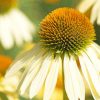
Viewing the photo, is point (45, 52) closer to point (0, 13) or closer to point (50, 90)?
point (50, 90)

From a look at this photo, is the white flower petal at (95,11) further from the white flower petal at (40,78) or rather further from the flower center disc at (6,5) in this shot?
the flower center disc at (6,5)

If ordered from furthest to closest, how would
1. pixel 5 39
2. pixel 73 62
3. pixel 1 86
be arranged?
pixel 5 39
pixel 1 86
pixel 73 62

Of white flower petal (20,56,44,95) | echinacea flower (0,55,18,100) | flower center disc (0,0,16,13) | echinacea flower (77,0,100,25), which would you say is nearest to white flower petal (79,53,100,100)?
white flower petal (20,56,44,95)

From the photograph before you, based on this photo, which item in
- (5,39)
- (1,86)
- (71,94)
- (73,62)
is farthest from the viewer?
(5,39)

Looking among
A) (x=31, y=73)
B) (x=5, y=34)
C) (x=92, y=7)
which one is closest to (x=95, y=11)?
(x=92, y=7)

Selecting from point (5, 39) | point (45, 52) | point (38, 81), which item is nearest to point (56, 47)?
point (45, 52)

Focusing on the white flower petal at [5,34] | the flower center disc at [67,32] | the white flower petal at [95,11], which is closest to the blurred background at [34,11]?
the white flower petal at [5,34]

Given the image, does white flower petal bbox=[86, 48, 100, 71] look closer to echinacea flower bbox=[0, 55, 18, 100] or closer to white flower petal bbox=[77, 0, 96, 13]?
echinacea flower bbox=[0, 55, 18, 100]
